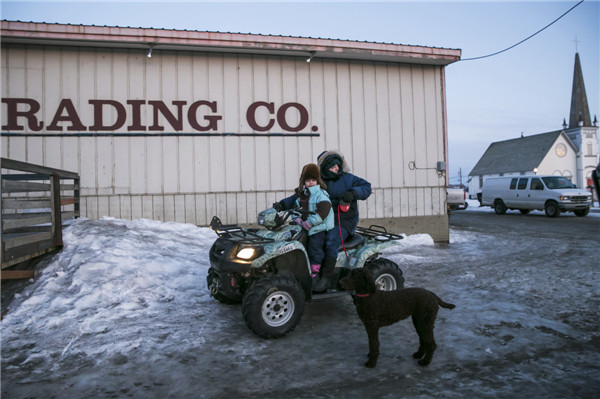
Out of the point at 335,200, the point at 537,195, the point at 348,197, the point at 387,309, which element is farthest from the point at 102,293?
the point at 537,195

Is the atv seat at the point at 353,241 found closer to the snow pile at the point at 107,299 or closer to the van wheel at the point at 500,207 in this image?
the snow pile at the point at 107,299

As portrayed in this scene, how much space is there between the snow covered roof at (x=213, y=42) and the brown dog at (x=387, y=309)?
809cm

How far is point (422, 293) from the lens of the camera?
3.85 metres

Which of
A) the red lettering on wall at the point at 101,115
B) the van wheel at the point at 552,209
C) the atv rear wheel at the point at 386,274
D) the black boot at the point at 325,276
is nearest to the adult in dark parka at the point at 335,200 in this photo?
the black boot at the point at 325,276

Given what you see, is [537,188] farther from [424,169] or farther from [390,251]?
[390,251]

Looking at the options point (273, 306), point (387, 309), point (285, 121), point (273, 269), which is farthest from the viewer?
point (285, 121)

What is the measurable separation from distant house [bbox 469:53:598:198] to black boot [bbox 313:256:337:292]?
2104 inches

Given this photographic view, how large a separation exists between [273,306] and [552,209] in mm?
19745

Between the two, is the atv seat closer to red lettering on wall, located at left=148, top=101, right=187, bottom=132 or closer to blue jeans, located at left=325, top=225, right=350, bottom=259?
blue jeans, located at left=325, top=225, right=350, bottom=259

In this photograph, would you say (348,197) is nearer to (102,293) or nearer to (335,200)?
(335,200)

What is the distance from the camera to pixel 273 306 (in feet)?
14.8

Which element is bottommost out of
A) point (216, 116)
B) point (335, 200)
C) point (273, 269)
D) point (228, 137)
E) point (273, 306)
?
point (273, 306)

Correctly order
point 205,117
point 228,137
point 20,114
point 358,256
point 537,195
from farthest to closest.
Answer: point 537,195 < point 228,137 < point 205,117 < point 20,114 < point 358,256

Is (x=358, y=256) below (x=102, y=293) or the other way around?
the other way around
